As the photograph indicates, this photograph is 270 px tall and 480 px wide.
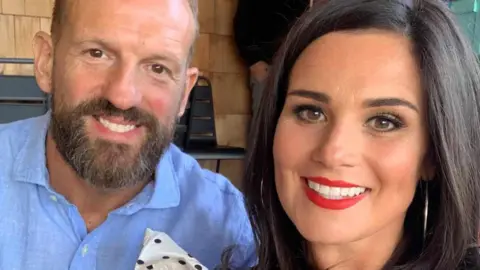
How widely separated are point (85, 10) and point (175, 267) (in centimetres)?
60

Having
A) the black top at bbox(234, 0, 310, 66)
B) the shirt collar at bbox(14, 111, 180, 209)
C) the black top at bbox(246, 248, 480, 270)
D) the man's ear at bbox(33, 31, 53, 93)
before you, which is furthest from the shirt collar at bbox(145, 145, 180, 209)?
the black top at bbox(234, 0, 310, 66)

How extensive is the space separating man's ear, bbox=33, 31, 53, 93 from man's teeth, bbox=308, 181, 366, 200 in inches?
30.5

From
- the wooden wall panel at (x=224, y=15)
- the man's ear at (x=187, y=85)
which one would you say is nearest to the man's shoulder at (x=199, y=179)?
the man's ear at (x=187, y=85)

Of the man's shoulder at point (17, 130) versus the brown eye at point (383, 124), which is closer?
the brown eye at point (383, 124)

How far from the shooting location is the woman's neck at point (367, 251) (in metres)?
1.02

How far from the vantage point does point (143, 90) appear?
4.35 feet

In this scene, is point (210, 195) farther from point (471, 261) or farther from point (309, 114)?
Answer: point (471, 261)

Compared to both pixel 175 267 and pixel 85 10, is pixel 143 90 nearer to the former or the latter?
pixel 85 10

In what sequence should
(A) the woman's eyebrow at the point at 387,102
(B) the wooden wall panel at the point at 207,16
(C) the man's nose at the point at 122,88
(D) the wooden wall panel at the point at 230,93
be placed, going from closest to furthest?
(A) the woman's eyebrow at the point at 387,102 < (C) the man's nose at the point at 122,88 < (B) the wooden wall panel at the point at 207,16 < (D) the wooden wall panel at the point at 230,93

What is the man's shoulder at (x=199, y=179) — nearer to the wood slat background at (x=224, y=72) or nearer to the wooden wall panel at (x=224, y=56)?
the wood slat background at (x=224, y=72)

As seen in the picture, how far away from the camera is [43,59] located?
4.79ft

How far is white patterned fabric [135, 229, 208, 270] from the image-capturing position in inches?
44.0

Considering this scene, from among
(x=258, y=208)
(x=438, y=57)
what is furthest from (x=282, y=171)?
(x=438, y=57)

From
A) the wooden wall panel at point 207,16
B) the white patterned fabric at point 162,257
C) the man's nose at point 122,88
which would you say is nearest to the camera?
the white patterned fabric at point 162,257
